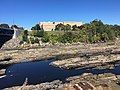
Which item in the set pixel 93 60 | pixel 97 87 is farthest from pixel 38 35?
pixel 97 87

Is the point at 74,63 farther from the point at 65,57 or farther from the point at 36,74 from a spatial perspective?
the point at 65,57

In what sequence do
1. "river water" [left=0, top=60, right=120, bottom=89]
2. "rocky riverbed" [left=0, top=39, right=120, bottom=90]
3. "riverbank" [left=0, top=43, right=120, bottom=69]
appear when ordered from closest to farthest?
"rocky riverbed" [left=0, top=39, right=120, bottom=90] < "river water" [left=0, top=60, right=120, bottom=89] < "riverbank" [left=0, top=43, right=120, bottom=69]

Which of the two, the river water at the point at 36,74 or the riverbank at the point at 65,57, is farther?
the riverbank at the point at 65,57

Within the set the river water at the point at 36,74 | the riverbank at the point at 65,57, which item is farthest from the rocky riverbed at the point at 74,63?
the river water at the point at 36,74

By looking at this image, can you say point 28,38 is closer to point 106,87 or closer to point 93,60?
point 93,60

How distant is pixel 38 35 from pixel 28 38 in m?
12.8

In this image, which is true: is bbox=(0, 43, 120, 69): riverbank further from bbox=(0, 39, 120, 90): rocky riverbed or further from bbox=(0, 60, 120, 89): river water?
bbox=(0, 60, 120, 89): river water

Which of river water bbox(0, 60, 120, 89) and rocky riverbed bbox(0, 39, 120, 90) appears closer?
rocky riverbed bbox(0, 39, 120, 90)

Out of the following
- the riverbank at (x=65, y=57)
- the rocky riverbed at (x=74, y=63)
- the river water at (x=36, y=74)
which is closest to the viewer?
the rocky riverbed at (x=74, y=63)

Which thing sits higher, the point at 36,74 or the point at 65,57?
the point at 65,57

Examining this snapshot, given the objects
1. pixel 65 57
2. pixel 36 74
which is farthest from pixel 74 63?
pixel 65 57

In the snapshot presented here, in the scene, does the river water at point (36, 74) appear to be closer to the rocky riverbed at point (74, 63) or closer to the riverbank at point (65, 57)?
the rocky riverbed at point (74, 63)

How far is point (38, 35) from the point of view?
197000 millimetres

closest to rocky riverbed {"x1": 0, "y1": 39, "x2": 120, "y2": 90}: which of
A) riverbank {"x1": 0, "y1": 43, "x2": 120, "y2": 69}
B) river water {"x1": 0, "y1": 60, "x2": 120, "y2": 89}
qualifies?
riverbank {"x1": 0, "y1": 43, "x2": 120, "y2": 69}
